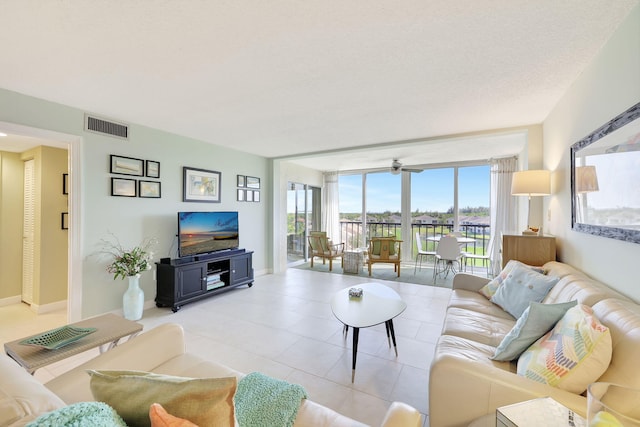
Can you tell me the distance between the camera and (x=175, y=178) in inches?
156

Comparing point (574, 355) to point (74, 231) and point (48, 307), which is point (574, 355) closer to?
point (74, 231)

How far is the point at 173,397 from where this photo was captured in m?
0.73

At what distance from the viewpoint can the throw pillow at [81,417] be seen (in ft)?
1.82

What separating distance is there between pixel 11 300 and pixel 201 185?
2.89 m

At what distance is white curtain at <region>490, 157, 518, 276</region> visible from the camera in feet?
17.7

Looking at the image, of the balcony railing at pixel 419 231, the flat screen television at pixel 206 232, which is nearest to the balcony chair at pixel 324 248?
the balcony railing at pixel 419 231

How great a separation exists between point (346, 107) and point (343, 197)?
4.72 metres

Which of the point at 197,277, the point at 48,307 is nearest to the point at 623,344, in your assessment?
the point at 197,277

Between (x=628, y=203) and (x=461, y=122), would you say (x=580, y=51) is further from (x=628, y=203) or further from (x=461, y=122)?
(x=461, y=122)

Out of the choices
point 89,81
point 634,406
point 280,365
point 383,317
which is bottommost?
point 280,365

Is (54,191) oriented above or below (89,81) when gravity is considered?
below

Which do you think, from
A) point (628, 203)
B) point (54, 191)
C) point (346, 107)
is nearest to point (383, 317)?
point (628, 203)

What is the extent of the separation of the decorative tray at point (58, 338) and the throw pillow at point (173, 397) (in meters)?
1.08

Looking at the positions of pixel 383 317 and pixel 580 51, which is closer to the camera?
pixel 580 51
